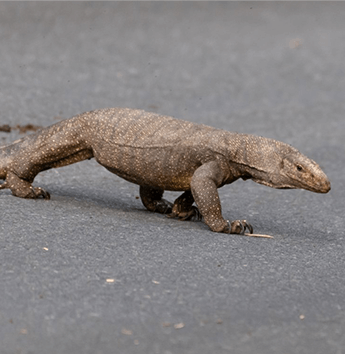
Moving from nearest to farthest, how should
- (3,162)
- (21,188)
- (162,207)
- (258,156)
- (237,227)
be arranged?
(237,227)
(258,156)
(21,188)
(3,162)
(162,207)

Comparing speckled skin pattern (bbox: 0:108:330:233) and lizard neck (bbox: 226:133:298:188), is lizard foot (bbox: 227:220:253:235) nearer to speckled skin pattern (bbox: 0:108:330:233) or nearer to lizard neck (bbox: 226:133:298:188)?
speckled skin pattern (bbox: 0:108:330:233)

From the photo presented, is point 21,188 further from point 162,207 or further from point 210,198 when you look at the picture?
point 210,198

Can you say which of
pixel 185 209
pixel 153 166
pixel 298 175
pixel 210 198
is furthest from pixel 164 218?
pixel 298 175

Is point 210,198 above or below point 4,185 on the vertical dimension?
above

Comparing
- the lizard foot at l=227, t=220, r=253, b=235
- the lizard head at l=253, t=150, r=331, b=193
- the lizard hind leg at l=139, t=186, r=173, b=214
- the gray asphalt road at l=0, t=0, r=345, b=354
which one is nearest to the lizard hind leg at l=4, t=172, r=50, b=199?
the gray asphalt road at l=0, t=0, r=345, b=354

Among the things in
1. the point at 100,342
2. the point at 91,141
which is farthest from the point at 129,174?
the point at 100,342

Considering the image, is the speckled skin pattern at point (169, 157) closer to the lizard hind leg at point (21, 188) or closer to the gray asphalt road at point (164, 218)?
the lizard hind leg at point (21, 188)

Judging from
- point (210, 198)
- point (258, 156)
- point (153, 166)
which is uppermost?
point (258, 156)
